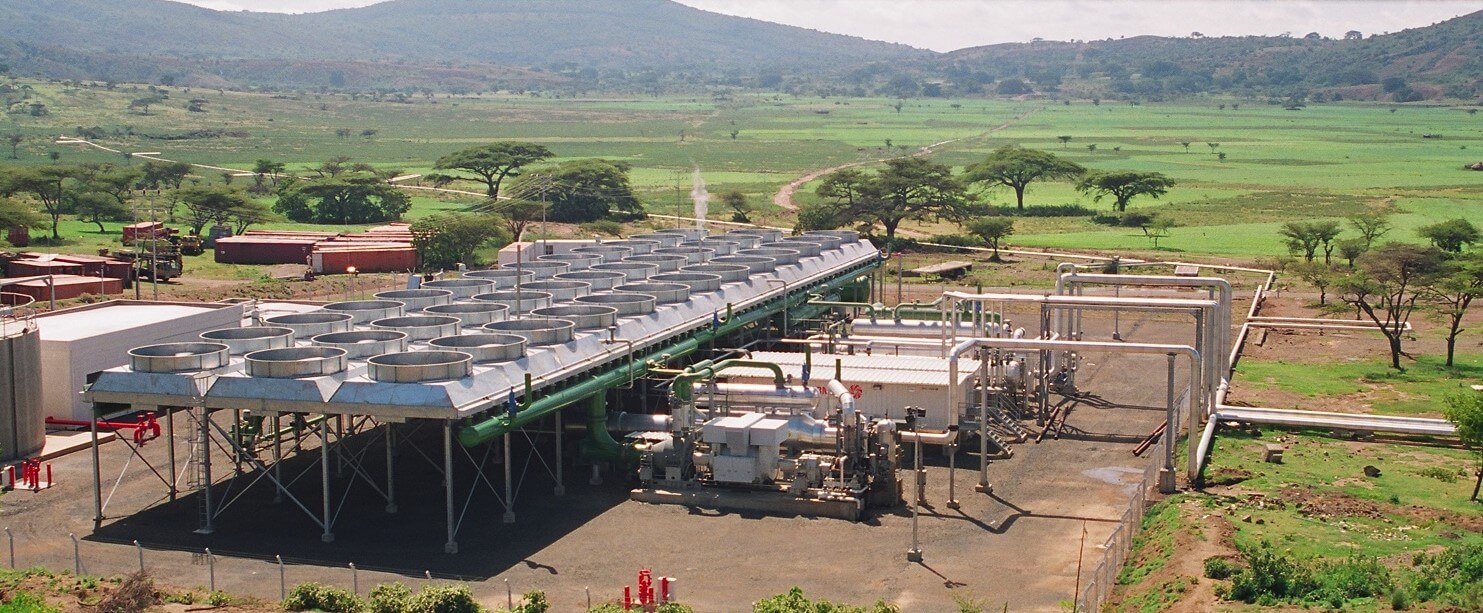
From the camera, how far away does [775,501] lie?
39.6 metres

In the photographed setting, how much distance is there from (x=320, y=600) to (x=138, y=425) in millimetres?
20356

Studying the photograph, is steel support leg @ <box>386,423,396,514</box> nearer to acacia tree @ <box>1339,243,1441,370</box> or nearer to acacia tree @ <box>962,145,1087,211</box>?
acacia tree @ <box>1339,243,1441,370</box>

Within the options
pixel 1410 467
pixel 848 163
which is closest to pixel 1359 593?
pixel 1410 467

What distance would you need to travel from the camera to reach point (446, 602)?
2992 centimetres

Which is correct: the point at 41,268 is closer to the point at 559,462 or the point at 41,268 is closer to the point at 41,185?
the point at 41,185

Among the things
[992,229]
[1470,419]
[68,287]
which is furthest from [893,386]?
[992,229]

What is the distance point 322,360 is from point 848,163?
16155 centimetres

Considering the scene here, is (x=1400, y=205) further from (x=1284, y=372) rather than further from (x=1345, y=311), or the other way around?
(x=1284, y=372)

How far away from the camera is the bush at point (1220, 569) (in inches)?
1231

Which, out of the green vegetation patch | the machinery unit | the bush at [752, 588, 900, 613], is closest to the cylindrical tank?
the machinery unit

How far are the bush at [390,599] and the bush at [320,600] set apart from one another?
0.52m

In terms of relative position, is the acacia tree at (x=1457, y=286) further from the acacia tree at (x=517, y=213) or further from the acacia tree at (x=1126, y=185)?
the acacia tree at (x=1126, y=185)

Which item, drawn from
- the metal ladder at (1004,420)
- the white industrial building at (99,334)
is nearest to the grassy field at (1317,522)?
the metal ladder at (1004,420)

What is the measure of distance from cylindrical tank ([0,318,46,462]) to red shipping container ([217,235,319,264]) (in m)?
46.0
